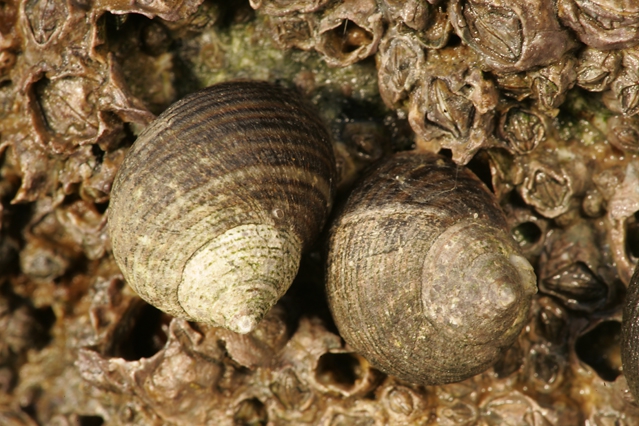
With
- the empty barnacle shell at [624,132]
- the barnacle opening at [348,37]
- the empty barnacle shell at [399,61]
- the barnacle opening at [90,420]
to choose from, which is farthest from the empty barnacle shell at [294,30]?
the barnacle opening at [90,420]

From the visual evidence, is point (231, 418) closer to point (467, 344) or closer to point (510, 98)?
point (467, 344)

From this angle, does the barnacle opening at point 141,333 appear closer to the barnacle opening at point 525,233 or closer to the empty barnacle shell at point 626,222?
the barnacle opening at point 525,233

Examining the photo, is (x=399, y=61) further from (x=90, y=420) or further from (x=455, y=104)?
(x=90, y=420)

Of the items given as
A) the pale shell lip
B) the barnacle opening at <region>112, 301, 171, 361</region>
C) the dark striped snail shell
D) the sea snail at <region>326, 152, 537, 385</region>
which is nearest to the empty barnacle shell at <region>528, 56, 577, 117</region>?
the sea snail at <region>326, 152, 537, 385</region>

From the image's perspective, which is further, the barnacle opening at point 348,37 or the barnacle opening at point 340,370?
the barnacle opening at point 340,370

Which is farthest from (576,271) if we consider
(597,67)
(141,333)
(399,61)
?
(141,333)

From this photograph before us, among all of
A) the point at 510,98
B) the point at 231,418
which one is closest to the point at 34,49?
the point at 231,418

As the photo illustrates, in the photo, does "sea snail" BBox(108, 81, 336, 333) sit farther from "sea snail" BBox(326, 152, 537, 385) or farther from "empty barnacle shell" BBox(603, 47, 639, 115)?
"empty barnacle shell" BBox(603, 47, 639, 115)
